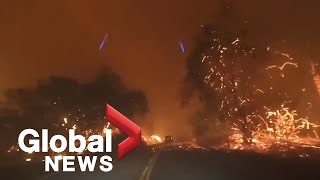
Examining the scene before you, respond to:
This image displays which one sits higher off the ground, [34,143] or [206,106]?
[206,106]

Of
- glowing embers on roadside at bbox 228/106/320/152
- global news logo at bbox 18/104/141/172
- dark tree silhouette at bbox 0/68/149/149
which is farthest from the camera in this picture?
dark tree silhouette at bbox 0/68/149/149

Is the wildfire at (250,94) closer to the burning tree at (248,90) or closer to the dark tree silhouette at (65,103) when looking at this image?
the burning tree at (248,90)

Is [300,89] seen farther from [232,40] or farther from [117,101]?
[117,101]

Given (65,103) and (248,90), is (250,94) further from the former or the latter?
(65,103)

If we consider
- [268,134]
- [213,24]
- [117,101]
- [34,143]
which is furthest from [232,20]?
[117,101]

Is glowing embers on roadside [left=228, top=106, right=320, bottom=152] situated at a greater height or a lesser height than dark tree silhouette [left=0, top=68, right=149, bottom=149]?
lesser

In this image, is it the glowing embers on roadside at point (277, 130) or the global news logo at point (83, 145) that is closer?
the global news logo at point (83, 145)

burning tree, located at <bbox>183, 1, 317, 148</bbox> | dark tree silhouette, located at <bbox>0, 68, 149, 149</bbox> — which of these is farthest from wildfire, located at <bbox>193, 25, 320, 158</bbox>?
dark tree silhouette, located at <bbox>0, 68, 149, 149</bbox>

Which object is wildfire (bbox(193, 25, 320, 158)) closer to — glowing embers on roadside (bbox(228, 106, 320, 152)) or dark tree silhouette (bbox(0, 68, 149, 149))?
glowing embers on roadside (bbox(228, 106, 320, 152))

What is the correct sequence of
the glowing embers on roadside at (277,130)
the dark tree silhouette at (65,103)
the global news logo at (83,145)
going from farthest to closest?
the dark tree silhouette at (65,103) < the glowing embers on roadside at (277,130) < the global news logo at (83,145)

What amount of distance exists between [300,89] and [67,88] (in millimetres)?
47094

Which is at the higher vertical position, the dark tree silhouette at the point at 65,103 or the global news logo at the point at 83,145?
the dark tree silhouette at the point at 65,103

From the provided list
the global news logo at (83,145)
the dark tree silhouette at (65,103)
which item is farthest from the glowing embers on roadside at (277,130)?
the dark tree silhouette at (65,103)

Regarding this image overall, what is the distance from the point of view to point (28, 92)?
260 ft
